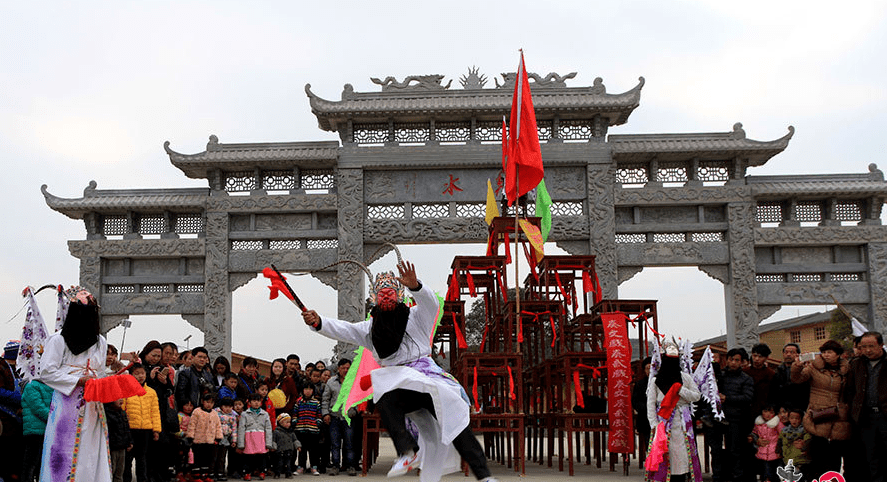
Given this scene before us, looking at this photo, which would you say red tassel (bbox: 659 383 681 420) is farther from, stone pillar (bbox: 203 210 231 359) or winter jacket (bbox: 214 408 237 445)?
stone pillar (bbox: 203 210 231 359)

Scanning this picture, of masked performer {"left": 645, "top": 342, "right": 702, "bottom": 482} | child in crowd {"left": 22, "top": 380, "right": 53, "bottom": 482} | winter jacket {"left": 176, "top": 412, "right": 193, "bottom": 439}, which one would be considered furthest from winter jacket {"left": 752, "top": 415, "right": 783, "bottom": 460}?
child in crowd {"left": 22, "top": 380, "right": 53, "bottom": 482}

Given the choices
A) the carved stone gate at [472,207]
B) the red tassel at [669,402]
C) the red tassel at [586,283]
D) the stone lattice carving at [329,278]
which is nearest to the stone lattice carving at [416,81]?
the carved stone gate at [472,207]

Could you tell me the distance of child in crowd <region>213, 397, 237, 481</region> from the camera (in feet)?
23.6

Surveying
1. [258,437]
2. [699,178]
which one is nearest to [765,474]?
[258,437]

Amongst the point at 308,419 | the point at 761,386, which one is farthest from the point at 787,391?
the point at 308,419

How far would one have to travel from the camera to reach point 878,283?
14.5 meters

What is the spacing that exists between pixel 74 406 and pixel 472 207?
10310 millimetres

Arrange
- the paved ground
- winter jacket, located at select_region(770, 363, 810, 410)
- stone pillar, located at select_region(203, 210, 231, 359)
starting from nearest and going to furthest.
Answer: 1. winter jacket, located at select_region(770, 363, 810, 410)
2. the paved ground
3. stone pillar, located at select_region(203, 210, 231, 359)

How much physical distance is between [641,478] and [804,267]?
8661 mm

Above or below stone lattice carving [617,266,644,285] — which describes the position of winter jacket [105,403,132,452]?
below

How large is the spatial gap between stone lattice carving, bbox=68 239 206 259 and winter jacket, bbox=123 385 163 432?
8.68m

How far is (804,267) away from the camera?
48.1 ft

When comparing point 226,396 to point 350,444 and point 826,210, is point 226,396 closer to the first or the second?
point 350,444

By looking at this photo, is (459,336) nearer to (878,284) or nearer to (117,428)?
(117,428)
